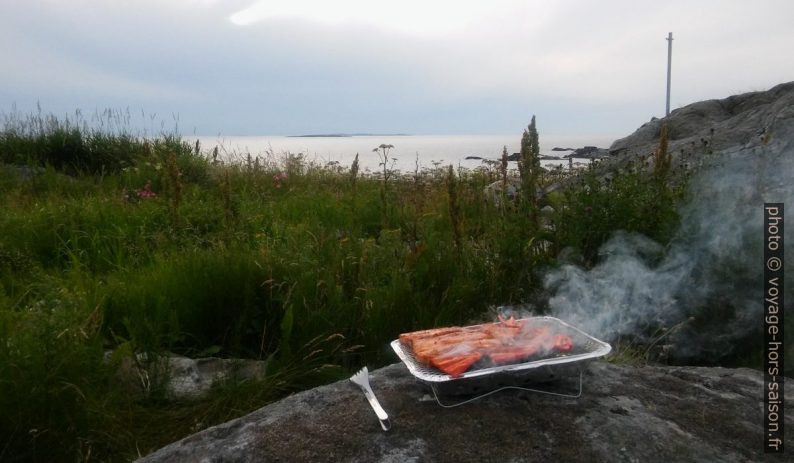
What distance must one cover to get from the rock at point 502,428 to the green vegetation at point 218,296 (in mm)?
860

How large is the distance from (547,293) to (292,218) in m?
3.50

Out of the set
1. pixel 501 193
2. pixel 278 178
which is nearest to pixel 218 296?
pixel 501 193

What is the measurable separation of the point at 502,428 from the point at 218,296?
88.9 inches

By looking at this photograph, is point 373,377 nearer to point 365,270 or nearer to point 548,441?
point 548,441

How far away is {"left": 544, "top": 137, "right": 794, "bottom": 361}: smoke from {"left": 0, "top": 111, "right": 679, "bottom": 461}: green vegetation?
211 mm

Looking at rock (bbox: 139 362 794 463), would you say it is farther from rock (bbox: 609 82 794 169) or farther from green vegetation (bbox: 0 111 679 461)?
rock (bbox: 609 82 794 169)

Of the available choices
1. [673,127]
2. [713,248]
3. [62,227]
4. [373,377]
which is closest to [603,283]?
[713,248]

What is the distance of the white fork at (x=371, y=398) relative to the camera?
2.02 meters

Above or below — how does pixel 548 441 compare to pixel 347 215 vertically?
below

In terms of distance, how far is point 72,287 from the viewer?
4.01 m

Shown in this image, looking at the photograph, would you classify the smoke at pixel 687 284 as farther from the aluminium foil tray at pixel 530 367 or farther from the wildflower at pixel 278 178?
the wildflower at pixel 278 178

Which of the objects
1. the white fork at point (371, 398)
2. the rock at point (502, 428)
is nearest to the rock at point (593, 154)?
the rock at point (502, 428)

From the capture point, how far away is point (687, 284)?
12.2 feet

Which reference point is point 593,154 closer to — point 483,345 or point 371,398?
point 483,345
